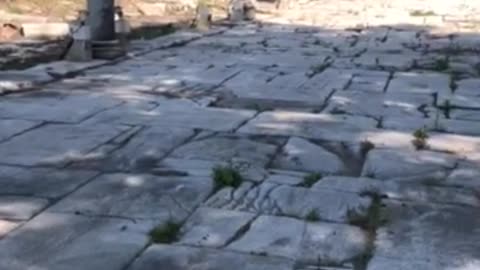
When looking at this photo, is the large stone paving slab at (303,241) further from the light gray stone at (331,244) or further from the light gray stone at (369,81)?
the light gray stone at (369,81)

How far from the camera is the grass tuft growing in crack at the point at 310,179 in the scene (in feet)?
14.3

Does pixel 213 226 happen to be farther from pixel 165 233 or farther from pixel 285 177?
pixel 285 177

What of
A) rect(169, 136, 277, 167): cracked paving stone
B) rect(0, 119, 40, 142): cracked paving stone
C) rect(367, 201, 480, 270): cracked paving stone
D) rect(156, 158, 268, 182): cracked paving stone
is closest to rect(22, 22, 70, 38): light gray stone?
rect(0, 119, 40, 142): cracked paving stone

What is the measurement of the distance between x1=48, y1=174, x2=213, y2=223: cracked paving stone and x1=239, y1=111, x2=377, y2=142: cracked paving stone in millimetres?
1260

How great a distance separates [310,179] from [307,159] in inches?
17.5

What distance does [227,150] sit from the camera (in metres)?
5.04

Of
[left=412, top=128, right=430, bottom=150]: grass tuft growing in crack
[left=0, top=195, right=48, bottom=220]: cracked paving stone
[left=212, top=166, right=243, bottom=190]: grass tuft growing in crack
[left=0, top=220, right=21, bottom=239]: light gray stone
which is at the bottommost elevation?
[left=412, top=128, right=430, bottom=150]: grass tuft growing in crack

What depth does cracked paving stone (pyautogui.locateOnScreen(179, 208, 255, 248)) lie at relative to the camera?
11.6ft

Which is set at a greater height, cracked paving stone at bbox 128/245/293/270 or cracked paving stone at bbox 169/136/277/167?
cracked paving stone at bbox 128/245/293/270

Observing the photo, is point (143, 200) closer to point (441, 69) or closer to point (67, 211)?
point (67, 211)

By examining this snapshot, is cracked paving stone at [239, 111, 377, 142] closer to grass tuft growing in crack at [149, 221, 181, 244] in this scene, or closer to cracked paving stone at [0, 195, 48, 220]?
cracked paving stone at [0, 195, 48, 220]

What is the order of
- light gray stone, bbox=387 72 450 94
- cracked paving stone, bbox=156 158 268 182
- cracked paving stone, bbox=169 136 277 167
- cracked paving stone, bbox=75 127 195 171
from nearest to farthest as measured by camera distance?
cracked paving stone, bbox=156 158 268 182 < cracked paving stone, bbox=75 127 195 171 < cracked paving stone, bbox=169 136 277 167 < light gray stone, bbox=387 72 450 94

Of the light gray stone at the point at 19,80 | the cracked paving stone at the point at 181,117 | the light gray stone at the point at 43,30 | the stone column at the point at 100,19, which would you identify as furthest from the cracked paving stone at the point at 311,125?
the light gray stone at the point at 43,30

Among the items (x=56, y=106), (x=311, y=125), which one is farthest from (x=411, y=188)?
(x=56, y=106)
